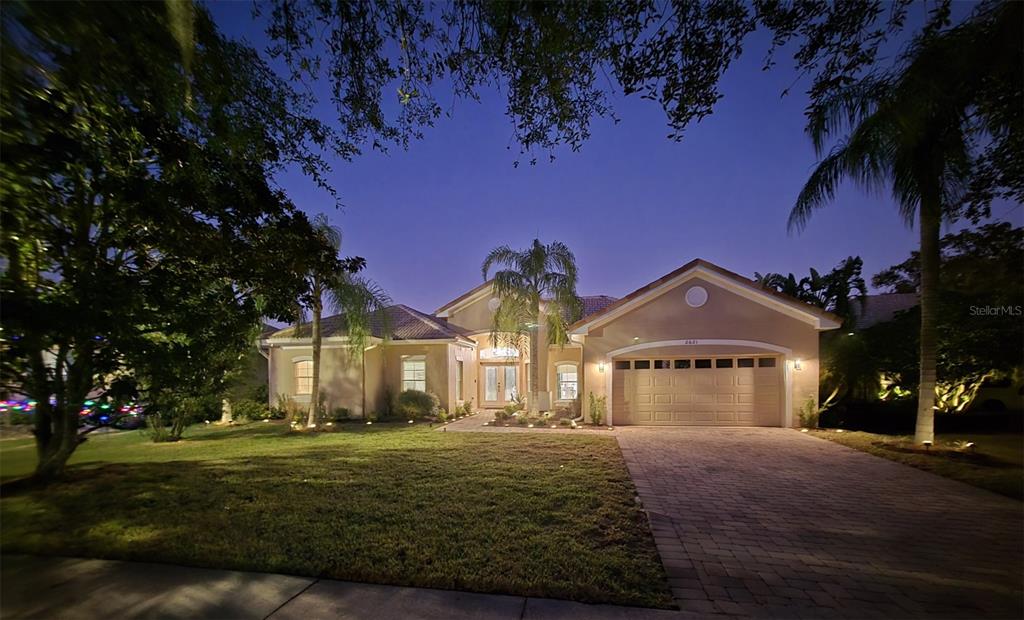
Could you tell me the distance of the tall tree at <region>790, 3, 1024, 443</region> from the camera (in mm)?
4141

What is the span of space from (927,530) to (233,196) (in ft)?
31.2

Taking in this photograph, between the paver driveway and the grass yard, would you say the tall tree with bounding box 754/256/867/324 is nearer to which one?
the grass yard

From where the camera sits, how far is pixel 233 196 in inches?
196

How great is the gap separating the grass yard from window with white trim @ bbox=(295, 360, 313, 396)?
58.6 ft

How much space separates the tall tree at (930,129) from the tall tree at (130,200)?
7.05 meters

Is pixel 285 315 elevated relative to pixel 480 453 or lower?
elevated

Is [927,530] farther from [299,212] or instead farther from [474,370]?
[474,370]

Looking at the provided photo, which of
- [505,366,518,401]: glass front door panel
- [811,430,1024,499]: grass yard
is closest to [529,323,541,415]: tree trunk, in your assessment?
[505,366,518,401]: glass front door panel

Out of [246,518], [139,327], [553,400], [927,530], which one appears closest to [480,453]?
[246,518]

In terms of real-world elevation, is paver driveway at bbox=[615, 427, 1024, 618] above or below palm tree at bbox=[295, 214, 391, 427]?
below

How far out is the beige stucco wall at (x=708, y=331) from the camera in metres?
13.4

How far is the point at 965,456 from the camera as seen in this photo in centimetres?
918

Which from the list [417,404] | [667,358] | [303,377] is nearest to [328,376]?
[303,377]

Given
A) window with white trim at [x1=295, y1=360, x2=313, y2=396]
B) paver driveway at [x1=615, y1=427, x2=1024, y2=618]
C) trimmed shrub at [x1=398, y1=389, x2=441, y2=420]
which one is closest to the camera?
paver driveway at [x1=615, y1=427, x2=1024, y2=618]
